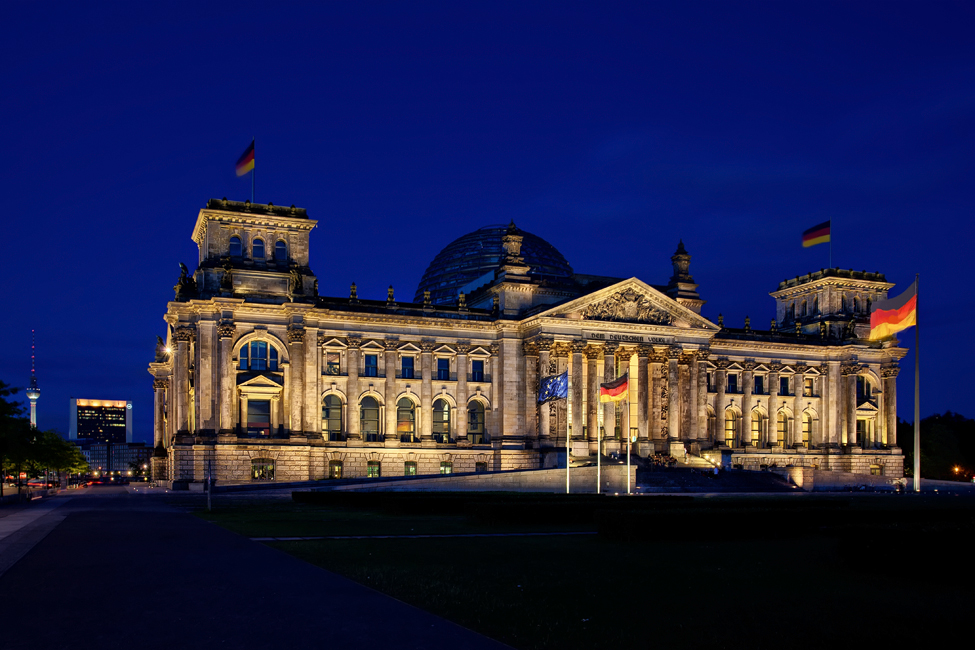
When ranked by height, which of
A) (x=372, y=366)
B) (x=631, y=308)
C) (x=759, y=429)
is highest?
(x=631, y=308)

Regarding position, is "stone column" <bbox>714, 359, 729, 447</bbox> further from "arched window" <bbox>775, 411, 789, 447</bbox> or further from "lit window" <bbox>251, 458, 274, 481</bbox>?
"lit window" <bbox>251, 458, 274, 481</bbox>

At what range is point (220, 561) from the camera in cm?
2266

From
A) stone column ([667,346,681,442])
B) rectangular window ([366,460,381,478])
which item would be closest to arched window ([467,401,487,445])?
rectangular window ([366,460,381,478])

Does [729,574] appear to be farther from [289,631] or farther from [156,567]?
[156,567]

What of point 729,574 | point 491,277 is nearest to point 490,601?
point 729,574

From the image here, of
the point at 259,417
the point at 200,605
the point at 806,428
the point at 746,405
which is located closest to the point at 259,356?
the point at 259,417

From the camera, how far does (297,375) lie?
77438 mm

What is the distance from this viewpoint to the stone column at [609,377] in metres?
84.8

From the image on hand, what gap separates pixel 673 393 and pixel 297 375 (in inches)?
1448

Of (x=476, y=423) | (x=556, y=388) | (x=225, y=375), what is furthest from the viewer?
(x=476, y=423)

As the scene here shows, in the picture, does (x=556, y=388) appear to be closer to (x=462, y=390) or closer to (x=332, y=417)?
(x=462, y=390)

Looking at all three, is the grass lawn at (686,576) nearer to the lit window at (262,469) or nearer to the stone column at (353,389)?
the lit window at (262,469)

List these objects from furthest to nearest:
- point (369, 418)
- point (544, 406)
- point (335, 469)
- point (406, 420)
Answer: point (544, 406), point (406, 420), point (369, 418), point (335, 469)

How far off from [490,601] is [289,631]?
4140 mm
